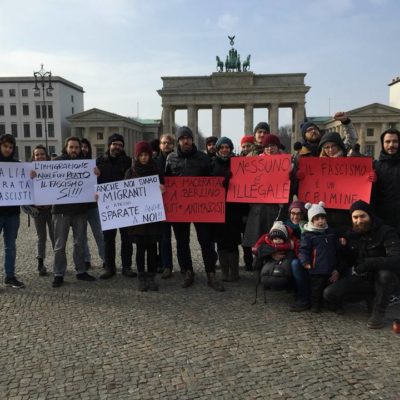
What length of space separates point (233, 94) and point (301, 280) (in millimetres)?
61455

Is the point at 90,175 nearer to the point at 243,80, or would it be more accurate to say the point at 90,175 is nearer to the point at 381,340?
the point at 381,340

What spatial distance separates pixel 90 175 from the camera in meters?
6.94

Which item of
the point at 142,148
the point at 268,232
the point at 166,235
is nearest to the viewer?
the point at 268,232

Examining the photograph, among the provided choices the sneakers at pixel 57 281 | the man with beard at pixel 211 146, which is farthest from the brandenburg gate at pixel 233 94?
the sneakers at pixel 57 281

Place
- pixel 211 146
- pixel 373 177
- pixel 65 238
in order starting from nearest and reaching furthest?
pixel 373 177, pixel 65 238, pixel 211 146

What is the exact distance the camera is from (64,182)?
6.83 m

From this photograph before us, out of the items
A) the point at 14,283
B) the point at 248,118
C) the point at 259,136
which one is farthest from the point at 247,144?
the point at 248,118

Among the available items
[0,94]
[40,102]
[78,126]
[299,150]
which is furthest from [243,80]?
[299,150]

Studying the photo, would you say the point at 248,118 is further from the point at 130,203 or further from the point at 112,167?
the point at 130,203

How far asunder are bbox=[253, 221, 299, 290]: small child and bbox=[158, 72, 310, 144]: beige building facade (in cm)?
5904

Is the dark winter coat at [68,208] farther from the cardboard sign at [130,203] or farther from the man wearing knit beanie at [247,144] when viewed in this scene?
the man wearing knit beanie at [247,144]

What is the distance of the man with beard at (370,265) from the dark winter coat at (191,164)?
241 centimetres

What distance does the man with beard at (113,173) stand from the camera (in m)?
7.04

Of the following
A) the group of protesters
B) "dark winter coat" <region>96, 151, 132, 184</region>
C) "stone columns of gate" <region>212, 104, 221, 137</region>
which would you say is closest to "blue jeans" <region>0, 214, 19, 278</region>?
the group of protesters
